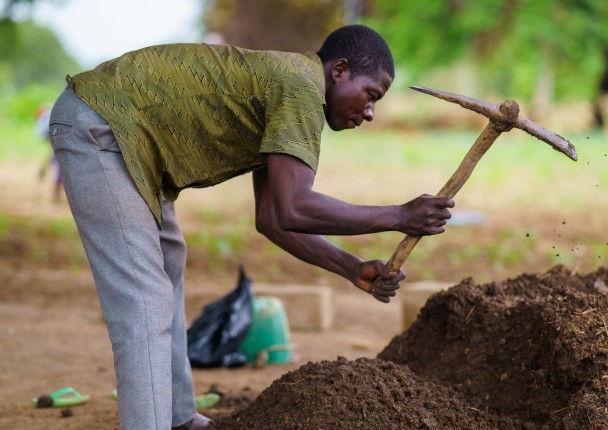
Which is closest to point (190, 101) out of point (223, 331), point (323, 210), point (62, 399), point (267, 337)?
point (323, 210)

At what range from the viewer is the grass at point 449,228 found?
29.1 ft

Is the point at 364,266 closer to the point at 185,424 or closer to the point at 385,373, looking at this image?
the point at 385,373

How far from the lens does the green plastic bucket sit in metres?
5.50

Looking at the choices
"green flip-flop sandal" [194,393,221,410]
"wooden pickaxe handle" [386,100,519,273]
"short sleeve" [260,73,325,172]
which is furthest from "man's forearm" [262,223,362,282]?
"green flip-flop sandal" [194,393,221,410]

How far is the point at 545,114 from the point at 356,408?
22.5 m

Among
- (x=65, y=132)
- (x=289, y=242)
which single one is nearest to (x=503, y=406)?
(x=289, y=242)

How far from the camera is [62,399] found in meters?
4.39

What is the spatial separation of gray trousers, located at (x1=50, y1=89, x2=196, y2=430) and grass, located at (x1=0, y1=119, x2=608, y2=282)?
2.46 meters

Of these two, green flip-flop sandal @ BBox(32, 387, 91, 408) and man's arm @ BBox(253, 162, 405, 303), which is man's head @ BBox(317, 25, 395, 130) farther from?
green flip-flop sandal @ BBox(32, 387, 91, 408)

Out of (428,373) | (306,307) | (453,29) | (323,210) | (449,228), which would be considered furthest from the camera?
(453,29)

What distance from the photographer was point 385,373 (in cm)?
349

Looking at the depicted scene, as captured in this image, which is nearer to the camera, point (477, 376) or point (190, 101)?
point (190, 101)

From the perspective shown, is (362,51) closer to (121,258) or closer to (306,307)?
(121,258)

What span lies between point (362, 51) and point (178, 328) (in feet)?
4.97
